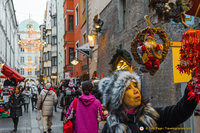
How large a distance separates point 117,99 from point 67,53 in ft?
90.4

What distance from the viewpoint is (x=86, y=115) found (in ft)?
A: 19.2

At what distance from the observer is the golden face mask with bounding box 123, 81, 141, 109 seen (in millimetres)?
2809

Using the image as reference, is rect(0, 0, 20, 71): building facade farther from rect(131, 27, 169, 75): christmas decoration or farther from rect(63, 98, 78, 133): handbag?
rect(131, 27, 169, 75): christmas decoration

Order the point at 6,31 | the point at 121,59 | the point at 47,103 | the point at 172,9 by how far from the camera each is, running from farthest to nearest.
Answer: the point at 6,31 → the point at 121,59 → the point at 47,103 → the point at 172,9

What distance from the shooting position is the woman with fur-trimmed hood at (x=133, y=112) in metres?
2.76

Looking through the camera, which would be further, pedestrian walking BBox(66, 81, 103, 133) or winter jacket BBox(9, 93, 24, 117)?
winter jacket BBox(9, 93, 24, 117)

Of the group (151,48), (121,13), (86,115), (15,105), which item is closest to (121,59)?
(121,13)

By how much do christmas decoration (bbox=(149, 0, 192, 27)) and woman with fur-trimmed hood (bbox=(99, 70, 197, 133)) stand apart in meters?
1.49

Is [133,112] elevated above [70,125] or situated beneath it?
elevated above

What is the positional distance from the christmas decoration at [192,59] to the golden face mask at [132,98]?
1.69 feet

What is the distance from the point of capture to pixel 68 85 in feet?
37.9

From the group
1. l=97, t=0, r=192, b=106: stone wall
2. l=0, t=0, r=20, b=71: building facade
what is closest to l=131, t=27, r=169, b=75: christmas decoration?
l=97, t=0, r=192, b=106: stone wall

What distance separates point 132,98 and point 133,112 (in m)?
0.14

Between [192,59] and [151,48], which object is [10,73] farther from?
[192,59]
